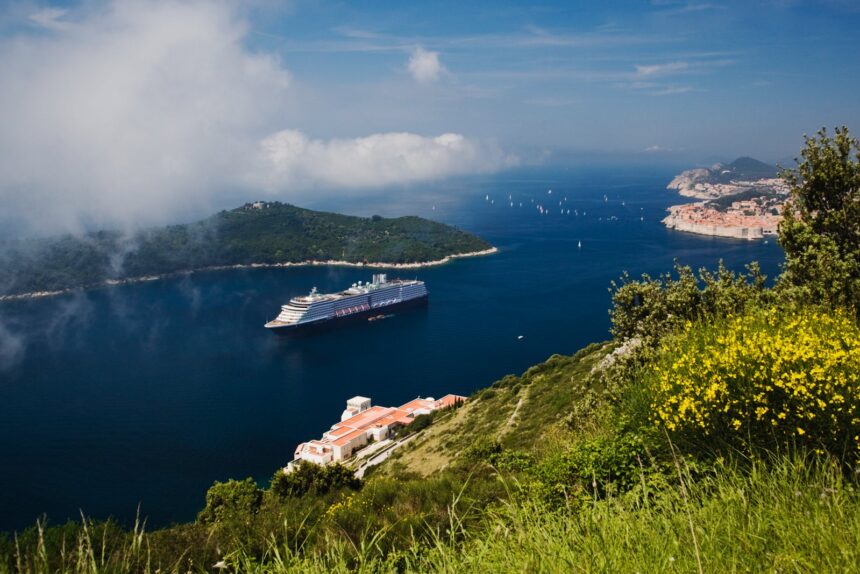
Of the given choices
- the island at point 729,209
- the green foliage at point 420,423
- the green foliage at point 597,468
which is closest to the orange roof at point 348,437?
the green foliage at point 420,423

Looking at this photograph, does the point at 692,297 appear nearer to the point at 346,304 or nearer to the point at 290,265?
the point at 346,304

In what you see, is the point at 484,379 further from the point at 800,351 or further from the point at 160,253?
the point at 160,253

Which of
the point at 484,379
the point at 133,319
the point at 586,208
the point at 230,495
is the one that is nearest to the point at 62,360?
the point at 133,319

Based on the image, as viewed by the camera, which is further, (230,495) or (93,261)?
(93,261)

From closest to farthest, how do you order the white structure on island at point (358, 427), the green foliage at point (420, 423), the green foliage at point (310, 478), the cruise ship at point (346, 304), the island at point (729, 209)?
1. the green foliage at point (310, 478)
2. the green foliage at point (420, 423)
3. the white structure on island at point (358, 427)
4. the cruise ship at point (346, 304)
5. the island at point (729, 209)

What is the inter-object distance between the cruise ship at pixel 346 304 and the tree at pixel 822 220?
3612 centimetres

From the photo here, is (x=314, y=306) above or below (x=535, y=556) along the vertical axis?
below

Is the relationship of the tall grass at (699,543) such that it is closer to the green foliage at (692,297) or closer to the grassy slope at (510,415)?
the green foliage at (692,297)

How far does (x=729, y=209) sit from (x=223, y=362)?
8190cm

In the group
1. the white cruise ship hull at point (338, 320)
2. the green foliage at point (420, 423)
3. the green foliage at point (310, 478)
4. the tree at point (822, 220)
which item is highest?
the tree at point (822, 220)

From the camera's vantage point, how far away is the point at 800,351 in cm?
311

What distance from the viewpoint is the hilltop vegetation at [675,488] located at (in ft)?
6.14

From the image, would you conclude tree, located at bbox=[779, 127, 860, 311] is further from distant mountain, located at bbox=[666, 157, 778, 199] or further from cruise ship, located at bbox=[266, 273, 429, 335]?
distant mountain, located at bbox=[666, 157, 778, 199]

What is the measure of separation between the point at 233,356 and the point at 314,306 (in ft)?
30.3
